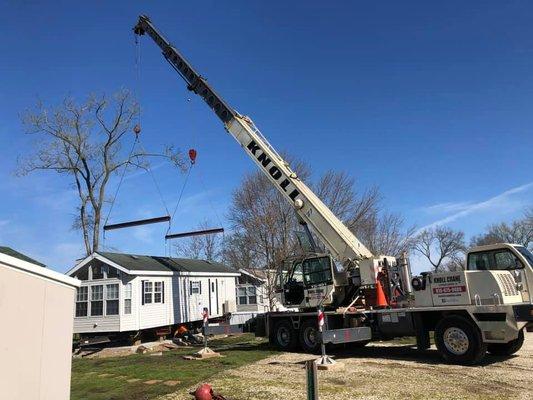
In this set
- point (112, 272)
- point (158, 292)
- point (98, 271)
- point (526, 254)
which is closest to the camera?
point (526, 254)

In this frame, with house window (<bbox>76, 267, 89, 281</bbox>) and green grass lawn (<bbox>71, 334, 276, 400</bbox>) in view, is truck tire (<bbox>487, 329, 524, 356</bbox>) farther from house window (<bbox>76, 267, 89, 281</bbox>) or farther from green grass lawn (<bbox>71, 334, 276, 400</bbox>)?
house window (<bbox>76, 267, 89, 281</bbox>)

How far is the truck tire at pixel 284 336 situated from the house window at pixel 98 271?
1021 centimetres

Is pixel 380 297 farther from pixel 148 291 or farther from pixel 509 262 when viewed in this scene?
pixel 148 291

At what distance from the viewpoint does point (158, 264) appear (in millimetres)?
25203

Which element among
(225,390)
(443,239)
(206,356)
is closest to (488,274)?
(225,390)

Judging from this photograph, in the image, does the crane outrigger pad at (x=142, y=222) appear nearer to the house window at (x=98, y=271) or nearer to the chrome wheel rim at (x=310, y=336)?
the house window at (x=98, y=271)

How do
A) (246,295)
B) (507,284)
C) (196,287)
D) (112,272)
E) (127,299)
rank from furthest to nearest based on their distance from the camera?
(246,295) < (196,287) < (112,272) < (127,299) < (507,284)

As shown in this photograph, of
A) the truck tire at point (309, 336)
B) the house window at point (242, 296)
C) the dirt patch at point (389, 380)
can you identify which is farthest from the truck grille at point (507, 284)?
the house window at point (242, 296)

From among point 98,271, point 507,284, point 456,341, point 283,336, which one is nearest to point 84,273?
point 98,271

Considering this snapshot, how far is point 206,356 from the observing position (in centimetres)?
1481

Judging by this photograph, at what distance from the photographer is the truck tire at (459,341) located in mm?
11719

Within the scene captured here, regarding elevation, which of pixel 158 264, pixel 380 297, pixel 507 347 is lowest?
pixel 507 347

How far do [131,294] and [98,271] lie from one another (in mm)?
2190

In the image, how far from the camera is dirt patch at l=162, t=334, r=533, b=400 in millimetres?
8891
